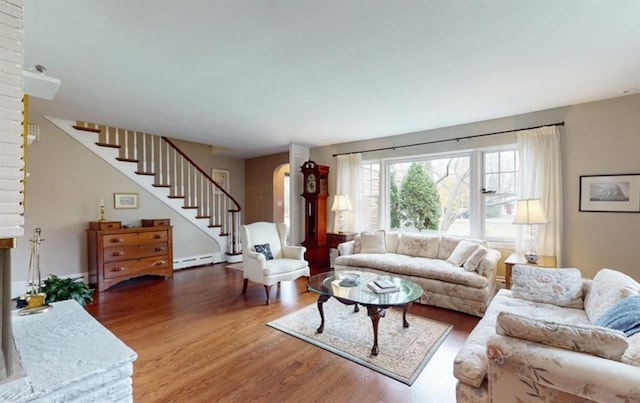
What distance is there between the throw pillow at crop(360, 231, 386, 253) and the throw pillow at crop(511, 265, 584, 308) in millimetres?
1971

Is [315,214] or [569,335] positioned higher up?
[315,214]

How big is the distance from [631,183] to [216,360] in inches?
183

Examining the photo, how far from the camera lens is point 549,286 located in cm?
243

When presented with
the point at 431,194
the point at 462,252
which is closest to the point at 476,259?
the point at 462,252

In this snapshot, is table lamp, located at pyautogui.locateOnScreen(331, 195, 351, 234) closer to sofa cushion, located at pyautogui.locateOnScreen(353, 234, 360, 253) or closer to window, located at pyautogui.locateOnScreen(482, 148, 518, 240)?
sofa cushion, located at pyautogui.locateOnScreen(353, 234, 360, 253)

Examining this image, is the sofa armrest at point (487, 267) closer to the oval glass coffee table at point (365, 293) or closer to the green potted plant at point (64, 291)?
the oval glass coffee table at point (365, 293)

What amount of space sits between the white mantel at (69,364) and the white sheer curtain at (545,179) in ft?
14.3

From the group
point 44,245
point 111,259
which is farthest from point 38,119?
point 111,259

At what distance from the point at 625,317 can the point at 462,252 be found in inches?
81.8

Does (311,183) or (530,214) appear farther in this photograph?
(311,183)

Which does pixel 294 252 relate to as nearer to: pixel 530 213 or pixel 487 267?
pixel 487 267

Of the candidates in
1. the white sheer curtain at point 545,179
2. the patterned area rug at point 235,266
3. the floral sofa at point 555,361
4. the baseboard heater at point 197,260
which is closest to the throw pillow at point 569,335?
the floral sofa at point 555,361

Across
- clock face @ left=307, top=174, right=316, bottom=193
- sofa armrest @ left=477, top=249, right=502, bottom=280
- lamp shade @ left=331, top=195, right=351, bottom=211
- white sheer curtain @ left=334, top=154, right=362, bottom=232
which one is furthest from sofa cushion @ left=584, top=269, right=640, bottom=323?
clock face @ left=307, top=174, right=316, bottom=193

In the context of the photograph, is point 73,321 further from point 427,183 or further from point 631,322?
point 427,183
